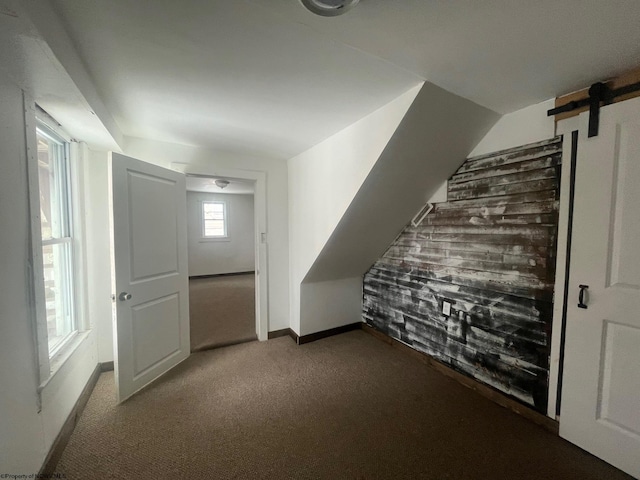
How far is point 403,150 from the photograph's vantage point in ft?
5.78

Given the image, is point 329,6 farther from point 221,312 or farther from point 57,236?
point 221,312

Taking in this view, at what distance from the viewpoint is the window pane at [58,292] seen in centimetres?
174

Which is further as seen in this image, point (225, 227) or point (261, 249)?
point (225, 227)

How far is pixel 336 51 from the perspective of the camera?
1.16 m

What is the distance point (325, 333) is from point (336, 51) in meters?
2.84

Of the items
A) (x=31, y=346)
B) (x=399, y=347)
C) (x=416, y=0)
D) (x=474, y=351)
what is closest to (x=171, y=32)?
(x=416, y=0)

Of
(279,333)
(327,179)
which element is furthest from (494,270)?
(279,333)

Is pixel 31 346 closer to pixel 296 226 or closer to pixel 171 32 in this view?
pixel 171 32

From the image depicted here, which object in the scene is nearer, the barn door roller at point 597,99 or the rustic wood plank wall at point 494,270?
the barn door roller at point 597,99

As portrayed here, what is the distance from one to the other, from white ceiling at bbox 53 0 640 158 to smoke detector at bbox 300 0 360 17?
55mm

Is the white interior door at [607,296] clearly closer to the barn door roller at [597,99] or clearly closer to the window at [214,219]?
the barn door roller at [597,99]

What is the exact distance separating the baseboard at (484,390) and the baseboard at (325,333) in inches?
22.7

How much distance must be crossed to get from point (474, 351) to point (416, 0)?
2354mm

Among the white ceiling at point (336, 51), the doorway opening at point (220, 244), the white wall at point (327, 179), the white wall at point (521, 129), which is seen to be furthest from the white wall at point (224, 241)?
the white wall at point (521, 129)
